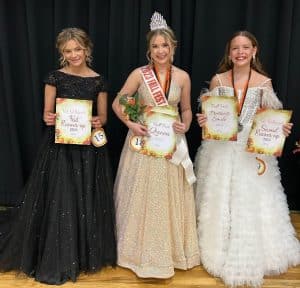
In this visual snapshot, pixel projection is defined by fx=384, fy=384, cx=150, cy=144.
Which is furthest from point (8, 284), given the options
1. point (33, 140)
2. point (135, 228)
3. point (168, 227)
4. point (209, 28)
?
point (209, 28)

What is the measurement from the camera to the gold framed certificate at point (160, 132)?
2049 mm

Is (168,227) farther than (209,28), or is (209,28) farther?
(209,28)

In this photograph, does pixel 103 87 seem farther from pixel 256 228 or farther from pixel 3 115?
pixel 256 228

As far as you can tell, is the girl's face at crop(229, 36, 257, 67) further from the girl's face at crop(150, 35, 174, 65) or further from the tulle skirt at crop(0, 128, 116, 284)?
the tulle skirt at crop(0, 128, 116, 284)

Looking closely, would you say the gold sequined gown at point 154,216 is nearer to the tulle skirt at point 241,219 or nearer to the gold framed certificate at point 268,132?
the tulle skirt at point 241,219

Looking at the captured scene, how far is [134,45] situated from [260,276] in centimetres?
163

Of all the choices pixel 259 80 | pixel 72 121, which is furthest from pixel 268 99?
pixel 72 121

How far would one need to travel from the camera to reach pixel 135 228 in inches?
84.8

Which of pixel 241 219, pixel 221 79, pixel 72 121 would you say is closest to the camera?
pixel 72 121

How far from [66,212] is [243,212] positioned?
0.97 meters

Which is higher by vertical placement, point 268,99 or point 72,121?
point 268,99

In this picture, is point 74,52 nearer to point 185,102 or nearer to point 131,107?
point 131,107

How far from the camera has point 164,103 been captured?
2.11m

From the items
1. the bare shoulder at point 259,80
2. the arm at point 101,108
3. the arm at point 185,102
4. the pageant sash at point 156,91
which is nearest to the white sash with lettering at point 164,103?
the pageant sash at point 156,91
